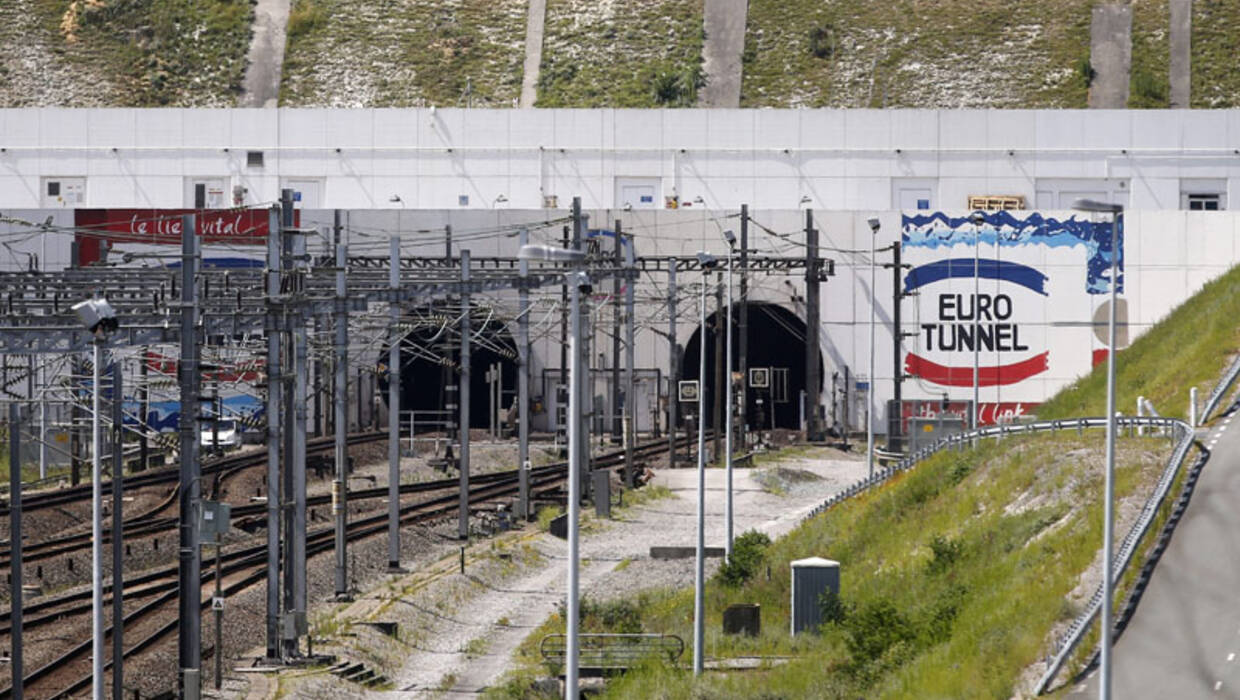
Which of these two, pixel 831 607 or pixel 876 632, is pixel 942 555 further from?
pixel 876 632

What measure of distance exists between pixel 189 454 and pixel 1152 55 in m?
83.1

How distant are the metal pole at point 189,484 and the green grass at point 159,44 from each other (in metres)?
78.9

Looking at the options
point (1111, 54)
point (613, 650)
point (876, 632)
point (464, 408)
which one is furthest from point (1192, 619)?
point (1111, 54)

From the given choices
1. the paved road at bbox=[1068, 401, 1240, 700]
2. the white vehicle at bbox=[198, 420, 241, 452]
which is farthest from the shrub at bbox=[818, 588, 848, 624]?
the white vehicle at bbox=[198, 420, 241, 452]

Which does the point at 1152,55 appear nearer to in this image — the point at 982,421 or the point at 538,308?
the point at 982,421

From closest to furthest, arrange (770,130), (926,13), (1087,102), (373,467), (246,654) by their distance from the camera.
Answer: (246,654) → (373,467) → (770,130) → (1087,102) → (926,13)

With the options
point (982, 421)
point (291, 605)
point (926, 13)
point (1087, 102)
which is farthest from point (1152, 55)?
point (291, 605)

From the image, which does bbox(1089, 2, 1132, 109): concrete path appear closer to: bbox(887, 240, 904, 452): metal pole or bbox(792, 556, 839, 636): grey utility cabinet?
bbox(887, 240, 904, 452): metal pole

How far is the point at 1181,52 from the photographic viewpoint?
105312 mm

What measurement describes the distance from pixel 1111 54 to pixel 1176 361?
5615cm

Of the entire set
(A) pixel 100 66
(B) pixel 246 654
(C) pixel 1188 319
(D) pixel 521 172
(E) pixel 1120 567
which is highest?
(A) pixel 100 66

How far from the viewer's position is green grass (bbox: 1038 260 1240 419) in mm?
48469

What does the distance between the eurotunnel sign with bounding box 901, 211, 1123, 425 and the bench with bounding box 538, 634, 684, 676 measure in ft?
135

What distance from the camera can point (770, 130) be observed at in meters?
85.8
